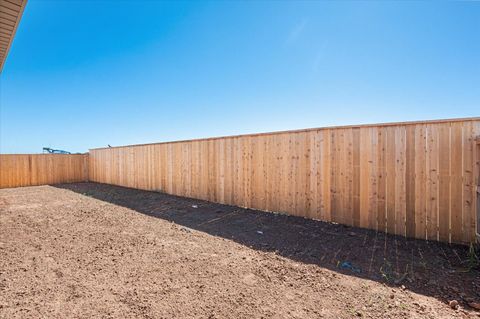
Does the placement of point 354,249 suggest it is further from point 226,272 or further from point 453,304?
point 226,272

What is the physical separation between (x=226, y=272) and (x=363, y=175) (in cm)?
272

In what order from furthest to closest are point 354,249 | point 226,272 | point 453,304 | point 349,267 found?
point 354,249 → point 349,267 → point 226,272 → point 453,304

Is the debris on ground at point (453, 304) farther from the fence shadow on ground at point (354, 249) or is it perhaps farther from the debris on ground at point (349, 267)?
→ the debris on ground at point (349, 267)

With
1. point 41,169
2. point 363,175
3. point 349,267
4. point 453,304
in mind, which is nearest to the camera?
point 453,304

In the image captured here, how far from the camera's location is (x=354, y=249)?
2.84 meters

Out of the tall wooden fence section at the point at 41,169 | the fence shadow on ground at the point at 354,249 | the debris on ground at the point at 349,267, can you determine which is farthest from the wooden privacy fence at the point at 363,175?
the tall wooden fence section at the point at 41,169

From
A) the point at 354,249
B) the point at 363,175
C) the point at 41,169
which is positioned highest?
the point at 363,175

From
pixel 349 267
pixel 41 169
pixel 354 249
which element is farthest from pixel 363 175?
pixel 41 169

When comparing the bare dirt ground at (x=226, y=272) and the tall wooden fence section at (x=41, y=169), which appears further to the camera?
the tall wooden fence section at (x=41, y=169)

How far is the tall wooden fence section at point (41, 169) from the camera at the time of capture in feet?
32.6

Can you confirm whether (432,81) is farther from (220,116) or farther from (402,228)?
(220,116)

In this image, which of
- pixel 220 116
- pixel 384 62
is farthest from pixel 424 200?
pixel 220 116

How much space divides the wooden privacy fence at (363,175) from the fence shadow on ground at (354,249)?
27cm

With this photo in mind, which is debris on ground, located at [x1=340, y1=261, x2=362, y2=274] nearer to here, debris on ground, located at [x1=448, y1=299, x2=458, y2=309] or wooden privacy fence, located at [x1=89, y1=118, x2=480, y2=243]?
debris on ground, located at [x1=448, y1=299, x2=458, y2=309]
